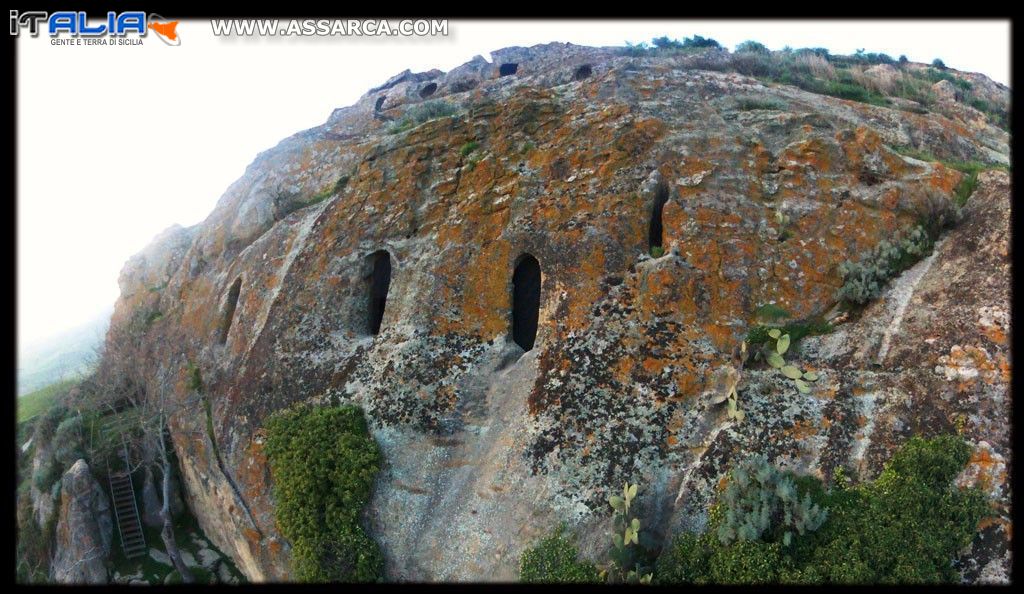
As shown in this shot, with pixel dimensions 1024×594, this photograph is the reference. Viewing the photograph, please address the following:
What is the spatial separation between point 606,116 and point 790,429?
1056 cm

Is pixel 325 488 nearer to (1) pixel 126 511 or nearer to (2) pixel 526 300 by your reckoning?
(2) pixel 526 300

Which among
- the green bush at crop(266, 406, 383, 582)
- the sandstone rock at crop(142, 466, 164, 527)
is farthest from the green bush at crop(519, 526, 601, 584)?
the sandstone rock at crop(142, 466, 164, 527)

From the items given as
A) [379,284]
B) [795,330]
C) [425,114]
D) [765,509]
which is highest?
[425,114]

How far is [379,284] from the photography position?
1609 cm

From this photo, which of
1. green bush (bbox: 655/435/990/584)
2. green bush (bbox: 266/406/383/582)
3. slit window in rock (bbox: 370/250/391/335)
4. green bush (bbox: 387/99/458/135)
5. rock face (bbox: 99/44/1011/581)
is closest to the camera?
green bush (bbox: 655/435/990/584)

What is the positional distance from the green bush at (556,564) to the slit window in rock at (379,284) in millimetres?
8161

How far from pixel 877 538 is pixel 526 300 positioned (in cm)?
860

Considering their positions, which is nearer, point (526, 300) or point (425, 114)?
point (526, 300)

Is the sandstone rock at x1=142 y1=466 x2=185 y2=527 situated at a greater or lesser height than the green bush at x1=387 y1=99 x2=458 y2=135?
lesser

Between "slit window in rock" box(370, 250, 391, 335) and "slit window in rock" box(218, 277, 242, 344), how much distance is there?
5187mm

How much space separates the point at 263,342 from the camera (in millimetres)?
15508

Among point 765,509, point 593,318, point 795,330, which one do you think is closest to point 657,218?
point 593,318

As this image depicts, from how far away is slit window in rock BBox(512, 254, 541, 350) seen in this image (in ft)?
45.0

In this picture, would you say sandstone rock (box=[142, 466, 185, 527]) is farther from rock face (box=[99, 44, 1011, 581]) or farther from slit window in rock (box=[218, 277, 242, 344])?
slit window in rock (box=[218, 277, 242, 344])
